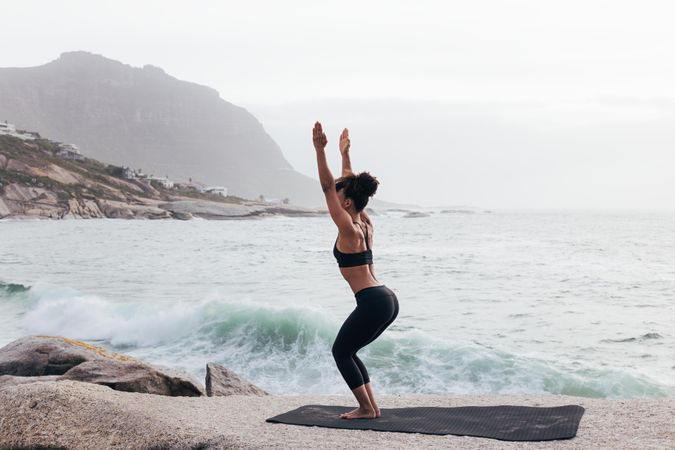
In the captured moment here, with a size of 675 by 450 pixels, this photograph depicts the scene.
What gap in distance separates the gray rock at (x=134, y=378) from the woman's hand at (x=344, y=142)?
12.0ft

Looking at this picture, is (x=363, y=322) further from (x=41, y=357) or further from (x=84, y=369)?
(x=41, y=357)

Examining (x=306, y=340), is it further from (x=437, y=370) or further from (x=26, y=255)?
(x=26, y=255)

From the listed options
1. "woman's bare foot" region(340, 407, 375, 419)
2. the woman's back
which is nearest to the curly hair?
the woman's back

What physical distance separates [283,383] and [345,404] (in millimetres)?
4382

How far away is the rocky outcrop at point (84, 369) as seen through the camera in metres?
7.72

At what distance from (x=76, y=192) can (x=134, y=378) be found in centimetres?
9057

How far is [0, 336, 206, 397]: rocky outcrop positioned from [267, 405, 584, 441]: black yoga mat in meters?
2.10

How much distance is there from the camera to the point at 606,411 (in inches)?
249

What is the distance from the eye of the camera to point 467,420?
6082 millimetres

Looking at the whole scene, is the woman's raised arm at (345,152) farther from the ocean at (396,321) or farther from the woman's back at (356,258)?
the ocean at (396,321)

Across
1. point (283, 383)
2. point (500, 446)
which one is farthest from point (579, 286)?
point (500, 446)

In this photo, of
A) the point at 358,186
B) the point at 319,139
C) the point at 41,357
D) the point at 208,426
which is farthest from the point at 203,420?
the point at 41,357

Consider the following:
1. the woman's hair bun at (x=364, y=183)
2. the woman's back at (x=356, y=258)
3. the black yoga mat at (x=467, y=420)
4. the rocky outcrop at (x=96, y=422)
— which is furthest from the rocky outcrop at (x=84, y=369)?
the woman's hair bun at (x=364, y=183)

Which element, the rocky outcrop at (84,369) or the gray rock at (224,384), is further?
the gray rock at (224,384)
